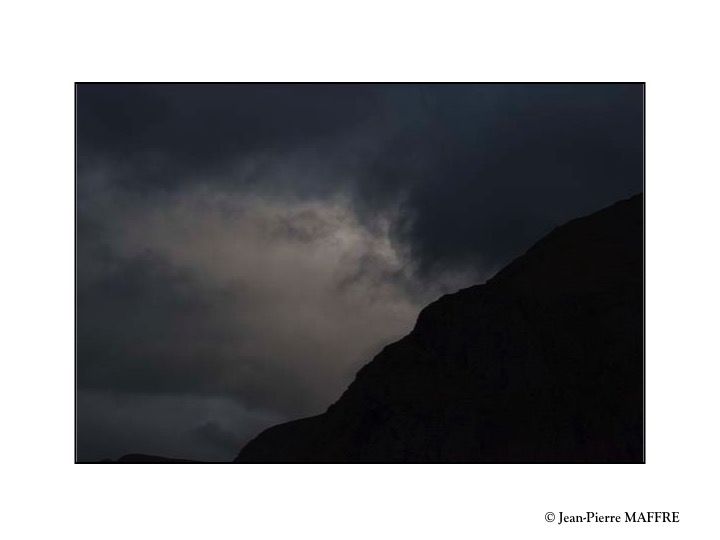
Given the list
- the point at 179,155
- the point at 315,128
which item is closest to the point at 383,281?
the point at 315,128

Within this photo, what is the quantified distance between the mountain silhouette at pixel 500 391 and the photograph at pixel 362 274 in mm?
16

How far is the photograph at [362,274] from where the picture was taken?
8180 millimetres

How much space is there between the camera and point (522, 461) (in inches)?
322

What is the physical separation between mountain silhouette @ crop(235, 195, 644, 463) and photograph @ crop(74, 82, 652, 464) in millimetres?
16

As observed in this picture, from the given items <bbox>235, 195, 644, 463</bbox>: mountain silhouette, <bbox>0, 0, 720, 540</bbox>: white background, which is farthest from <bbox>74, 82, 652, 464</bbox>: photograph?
<bbox>0, 0, 720, 540</bbox>: white background

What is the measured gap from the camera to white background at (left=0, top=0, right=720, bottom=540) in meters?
8.16

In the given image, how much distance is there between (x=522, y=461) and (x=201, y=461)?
259 centimetres

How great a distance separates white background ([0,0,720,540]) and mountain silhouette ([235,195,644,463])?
155 millimetres

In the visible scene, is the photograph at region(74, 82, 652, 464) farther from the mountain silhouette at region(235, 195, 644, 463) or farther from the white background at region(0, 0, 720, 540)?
the white background at region(0, 0, 720, 540)

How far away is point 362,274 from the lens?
823 centimetres
